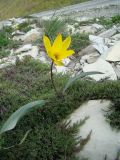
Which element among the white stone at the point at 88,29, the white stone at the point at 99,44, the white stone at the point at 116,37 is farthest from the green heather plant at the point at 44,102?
the white stone at the point at 88,29

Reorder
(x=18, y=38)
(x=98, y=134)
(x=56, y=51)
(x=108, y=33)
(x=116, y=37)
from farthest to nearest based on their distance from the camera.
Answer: (x=18, y=38), (x=108, y=33), (x=116, y=37), (x=98, y=134), (x=56, y=51)

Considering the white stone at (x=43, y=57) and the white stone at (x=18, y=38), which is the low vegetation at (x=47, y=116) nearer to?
the white stone at (x=43, y=57)

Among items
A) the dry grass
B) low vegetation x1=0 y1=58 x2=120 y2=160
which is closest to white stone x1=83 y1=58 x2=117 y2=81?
low vegetation x1=0 y1=58 x2=120 y2=160

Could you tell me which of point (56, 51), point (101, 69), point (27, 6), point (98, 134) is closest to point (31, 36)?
point (101, 69)

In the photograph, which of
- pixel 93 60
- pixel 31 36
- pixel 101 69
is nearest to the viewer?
pixel 101 69

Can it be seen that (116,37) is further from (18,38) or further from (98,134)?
(98,134)

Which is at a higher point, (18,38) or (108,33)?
(108,33)
